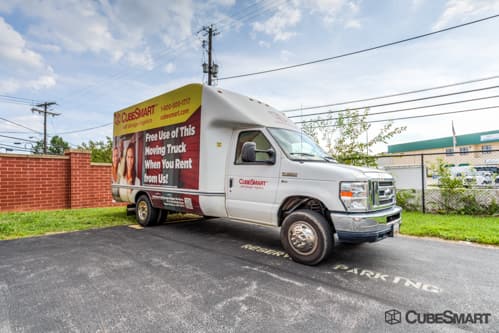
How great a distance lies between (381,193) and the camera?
13.9 feet

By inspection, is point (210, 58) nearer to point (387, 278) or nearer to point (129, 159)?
point (129, 159)

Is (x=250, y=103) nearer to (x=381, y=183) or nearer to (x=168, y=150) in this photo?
(x=168, y=150)

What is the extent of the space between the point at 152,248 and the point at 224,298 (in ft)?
8.48

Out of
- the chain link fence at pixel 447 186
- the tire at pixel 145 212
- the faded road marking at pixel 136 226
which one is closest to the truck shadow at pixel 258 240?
the tire at pixel 145 212

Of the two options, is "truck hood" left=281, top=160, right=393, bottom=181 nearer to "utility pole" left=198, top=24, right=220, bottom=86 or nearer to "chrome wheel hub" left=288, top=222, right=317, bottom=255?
"chrome wheel hub" left=288, top=222, right=317, bottom=255

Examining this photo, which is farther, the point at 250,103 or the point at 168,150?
the point at 168,150

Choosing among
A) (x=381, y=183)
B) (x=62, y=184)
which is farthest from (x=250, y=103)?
(x=62, y=184)

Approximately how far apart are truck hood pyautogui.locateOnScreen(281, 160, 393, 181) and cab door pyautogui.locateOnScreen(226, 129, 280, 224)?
0.27 metres

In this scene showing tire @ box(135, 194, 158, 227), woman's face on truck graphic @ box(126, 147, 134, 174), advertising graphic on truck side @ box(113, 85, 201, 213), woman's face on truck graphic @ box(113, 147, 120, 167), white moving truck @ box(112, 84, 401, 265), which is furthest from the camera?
woman's face on truck graphic @ box(113, 147, 120, 167)

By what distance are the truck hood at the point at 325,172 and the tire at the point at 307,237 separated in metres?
0.60

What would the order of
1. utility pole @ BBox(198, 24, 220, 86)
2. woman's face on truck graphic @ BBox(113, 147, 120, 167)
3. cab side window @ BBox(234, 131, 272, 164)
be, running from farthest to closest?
1. utility pole @ BBox(198, 24, 220, 86)
2. woman's face on truck graphic @ BBox(113, 147, 120, 167)
3. cab side window @ BBox(234, 131, 272, 164)

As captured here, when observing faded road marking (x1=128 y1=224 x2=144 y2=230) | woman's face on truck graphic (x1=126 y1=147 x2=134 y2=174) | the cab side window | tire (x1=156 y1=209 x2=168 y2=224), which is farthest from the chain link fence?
woman's face on truck graphic (x1=126 y1=147 x2=134 y2=174)

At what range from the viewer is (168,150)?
637 centimetres

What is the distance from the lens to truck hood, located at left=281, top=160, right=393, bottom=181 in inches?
150
